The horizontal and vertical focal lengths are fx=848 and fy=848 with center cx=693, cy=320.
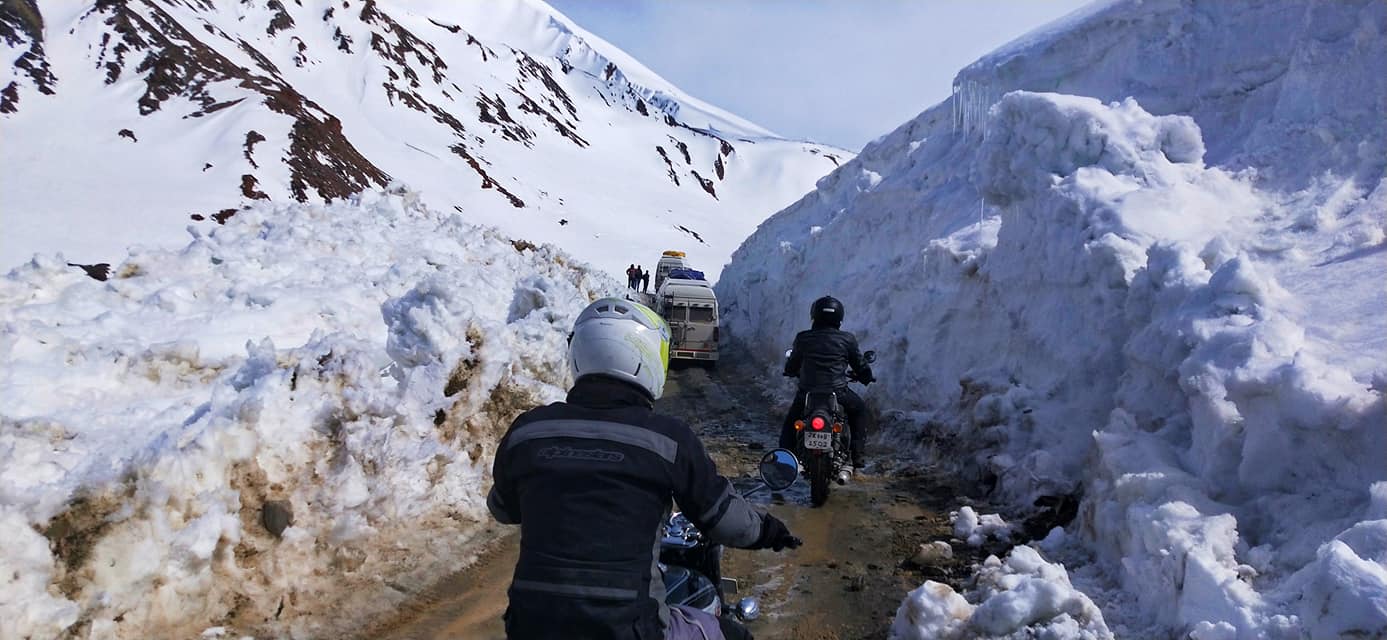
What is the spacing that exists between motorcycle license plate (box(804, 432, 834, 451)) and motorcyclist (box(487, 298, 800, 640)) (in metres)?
4.50

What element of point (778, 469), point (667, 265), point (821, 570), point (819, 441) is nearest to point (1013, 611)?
point (778, 469)

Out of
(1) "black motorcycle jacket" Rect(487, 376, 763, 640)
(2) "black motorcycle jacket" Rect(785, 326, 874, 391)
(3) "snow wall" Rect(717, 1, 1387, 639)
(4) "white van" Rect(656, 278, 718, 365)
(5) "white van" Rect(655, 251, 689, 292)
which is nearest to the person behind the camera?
(1) "black motorcycle jacket" Rect(487, 376, 763, 640)

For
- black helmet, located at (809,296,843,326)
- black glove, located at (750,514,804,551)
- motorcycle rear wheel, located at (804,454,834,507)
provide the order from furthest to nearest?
black helmet, located at (809,296,843,326) < motorcycle rear wheel, located at (804,454,834,507) < black glove, located at (750,514,804,551)

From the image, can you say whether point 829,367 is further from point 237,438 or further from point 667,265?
point 667,265

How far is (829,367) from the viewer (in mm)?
7941

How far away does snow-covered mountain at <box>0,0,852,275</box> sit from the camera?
33.0 m

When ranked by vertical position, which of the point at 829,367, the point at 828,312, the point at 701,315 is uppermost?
the point at 828,312

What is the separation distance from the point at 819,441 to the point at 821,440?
0.8 inches

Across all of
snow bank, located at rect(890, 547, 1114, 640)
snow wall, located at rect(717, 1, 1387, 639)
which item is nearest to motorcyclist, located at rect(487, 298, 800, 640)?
snow bank, located at rect(890, 547, 1114, 640)

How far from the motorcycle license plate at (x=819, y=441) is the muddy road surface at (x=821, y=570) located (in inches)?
23.9

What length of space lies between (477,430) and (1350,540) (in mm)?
6073

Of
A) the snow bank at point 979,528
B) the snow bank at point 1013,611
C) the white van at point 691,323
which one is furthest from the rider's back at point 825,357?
the white van at point 691,323

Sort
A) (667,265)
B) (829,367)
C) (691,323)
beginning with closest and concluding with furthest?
1. (829,367)
2. (691,323)
3. (667,265)

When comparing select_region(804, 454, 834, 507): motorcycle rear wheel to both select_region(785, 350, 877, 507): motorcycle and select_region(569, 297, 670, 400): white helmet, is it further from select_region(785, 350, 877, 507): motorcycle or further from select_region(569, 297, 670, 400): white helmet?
select_region(569, 297, 670, 400): white helmet
